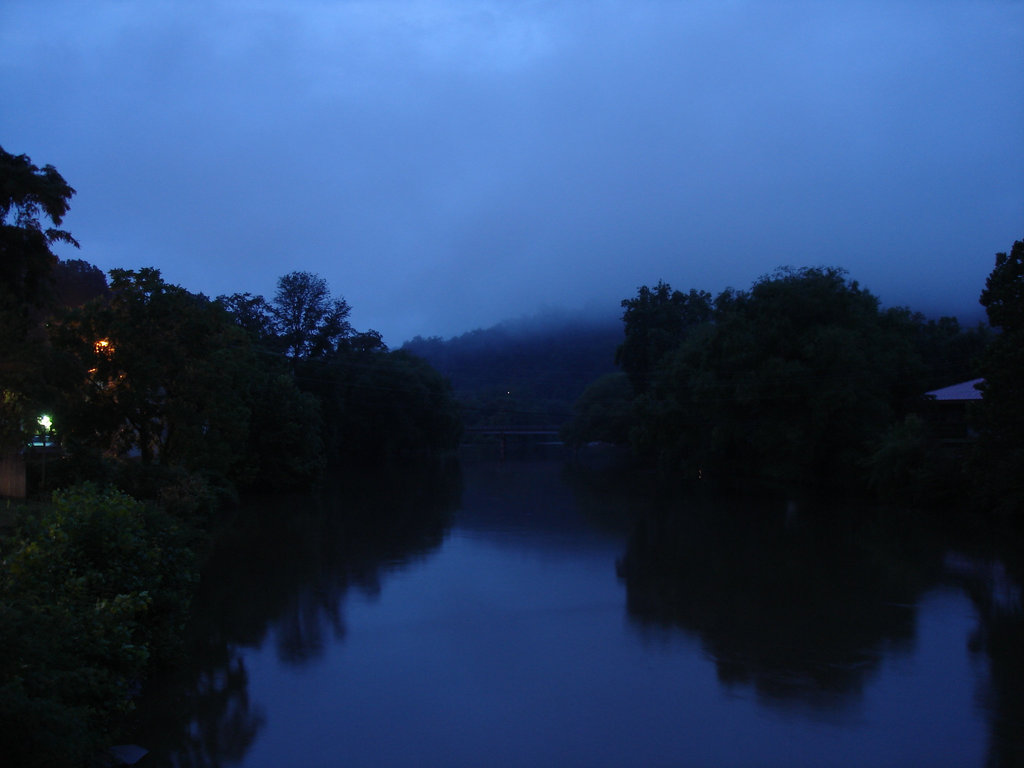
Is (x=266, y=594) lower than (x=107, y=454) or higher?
lower

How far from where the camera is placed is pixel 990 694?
9398 mm

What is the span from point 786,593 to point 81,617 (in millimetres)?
11803

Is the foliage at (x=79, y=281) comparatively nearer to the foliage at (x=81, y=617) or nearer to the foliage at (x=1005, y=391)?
the foliage at (x=81, y=617)

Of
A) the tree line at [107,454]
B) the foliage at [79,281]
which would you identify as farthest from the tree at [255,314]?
the foliage at [79,281]

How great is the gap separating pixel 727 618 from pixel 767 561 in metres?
5.75

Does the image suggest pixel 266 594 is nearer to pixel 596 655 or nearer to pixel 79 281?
pixel 596 655

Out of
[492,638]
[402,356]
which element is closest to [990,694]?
[492,638]

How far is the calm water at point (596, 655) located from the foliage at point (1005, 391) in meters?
3.88

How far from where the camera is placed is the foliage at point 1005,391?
75.7 feet

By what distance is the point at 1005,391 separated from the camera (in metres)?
23.3

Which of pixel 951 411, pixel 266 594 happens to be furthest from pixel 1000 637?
pixel 951 411

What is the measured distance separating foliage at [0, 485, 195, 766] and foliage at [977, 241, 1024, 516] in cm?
2203

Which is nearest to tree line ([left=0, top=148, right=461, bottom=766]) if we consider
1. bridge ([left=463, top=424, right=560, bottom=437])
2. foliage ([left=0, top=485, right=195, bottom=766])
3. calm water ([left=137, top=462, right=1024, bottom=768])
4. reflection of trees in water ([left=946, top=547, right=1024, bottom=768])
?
foliage ([left=0, top=485, right=195, bottom=766])

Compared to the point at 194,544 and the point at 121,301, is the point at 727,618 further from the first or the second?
the point at 121,301
